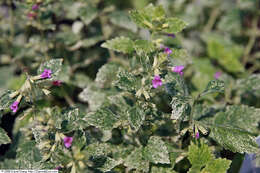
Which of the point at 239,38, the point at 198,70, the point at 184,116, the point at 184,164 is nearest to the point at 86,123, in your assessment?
the point at 184,116

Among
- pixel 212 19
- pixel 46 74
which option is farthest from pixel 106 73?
pixel 212 19

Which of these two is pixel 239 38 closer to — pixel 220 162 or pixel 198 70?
pixel 198 70

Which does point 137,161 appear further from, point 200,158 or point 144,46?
point 144,46

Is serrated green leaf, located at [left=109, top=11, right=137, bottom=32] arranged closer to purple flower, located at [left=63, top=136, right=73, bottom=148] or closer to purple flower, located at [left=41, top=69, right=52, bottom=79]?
purple flower, located at [left=41, top=69, right=52, bottom=79]

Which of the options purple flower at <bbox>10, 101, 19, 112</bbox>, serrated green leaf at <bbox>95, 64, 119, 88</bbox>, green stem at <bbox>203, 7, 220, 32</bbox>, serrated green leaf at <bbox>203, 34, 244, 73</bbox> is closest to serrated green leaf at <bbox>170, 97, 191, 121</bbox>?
serrated green leaf at <bbox>95, 64, 119, 88</bbox>

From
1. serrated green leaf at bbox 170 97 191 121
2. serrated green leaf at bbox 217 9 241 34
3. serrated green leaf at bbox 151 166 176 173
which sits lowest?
serrated green leaf at bbox 151 166 176 173
